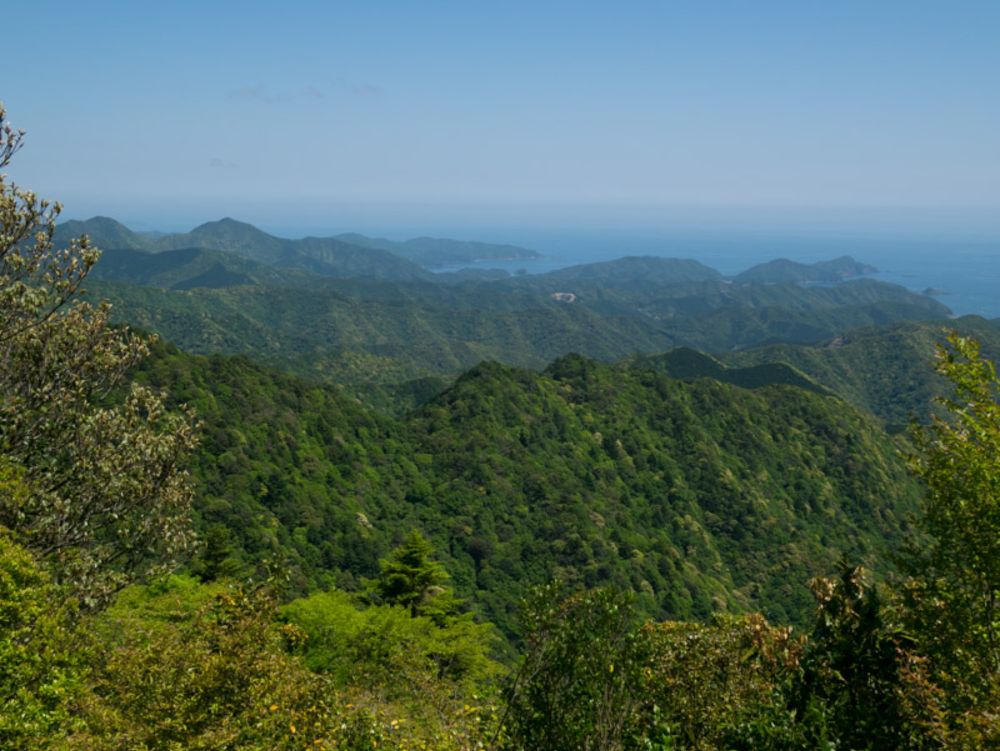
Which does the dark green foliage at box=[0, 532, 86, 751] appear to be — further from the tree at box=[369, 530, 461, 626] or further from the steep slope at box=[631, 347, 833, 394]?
the steep slope at box=[631, 347, 833, 394]

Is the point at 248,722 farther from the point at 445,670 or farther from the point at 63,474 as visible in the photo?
the point at 445,670

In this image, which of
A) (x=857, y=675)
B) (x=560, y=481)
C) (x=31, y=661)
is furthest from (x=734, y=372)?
(x=31, y=661)

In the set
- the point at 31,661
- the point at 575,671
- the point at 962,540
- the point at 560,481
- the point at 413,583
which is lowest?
the point at 560,481

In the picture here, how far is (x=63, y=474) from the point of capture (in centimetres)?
1703

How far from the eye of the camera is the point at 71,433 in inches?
676

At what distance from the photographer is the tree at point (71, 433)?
15578 mm

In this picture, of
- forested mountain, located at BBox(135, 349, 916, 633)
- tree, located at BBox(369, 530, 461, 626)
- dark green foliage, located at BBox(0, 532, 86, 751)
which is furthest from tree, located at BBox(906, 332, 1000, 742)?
forested mountain, located at BBox(135, 349, 916, 633)

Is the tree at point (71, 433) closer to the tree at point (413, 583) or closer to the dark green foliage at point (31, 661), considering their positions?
the dark green foliage at point (31, 661)

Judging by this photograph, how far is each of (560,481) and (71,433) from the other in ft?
278

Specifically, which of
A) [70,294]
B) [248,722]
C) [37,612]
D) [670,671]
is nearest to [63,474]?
[70,294]

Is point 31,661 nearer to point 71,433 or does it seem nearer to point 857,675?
point 71,433

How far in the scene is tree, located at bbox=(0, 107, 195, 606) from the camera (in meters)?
15.6

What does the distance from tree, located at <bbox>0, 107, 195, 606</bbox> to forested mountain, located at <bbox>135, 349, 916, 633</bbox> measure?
4070 cm

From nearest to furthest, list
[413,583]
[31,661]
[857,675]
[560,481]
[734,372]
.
A: [31,661] < [857,675] < [413,583] < [560,481] < [734,372]
